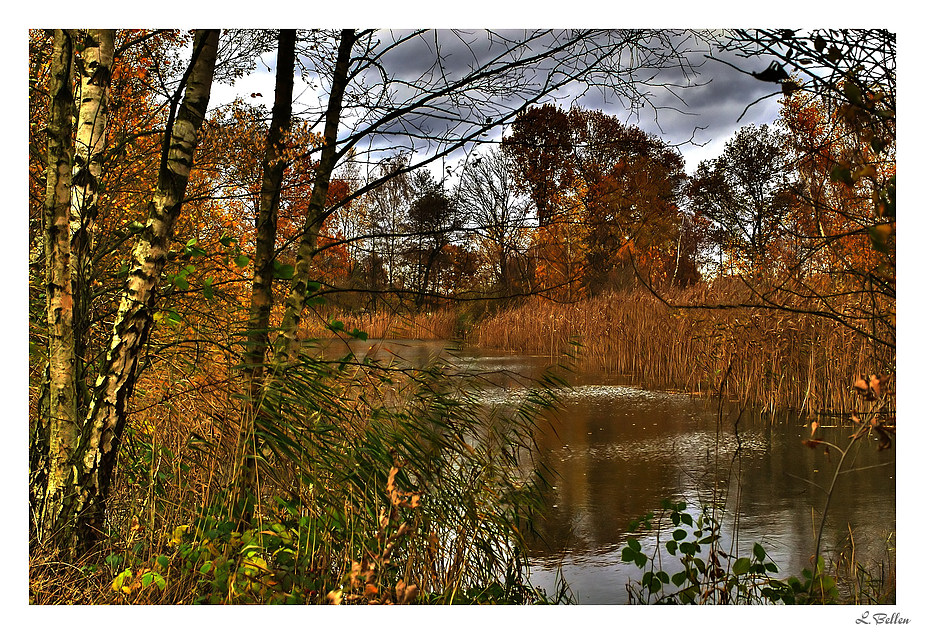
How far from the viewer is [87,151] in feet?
6.48

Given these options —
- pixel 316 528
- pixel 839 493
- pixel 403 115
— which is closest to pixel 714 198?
pixel 839 493

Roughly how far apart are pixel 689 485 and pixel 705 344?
9.46 feet

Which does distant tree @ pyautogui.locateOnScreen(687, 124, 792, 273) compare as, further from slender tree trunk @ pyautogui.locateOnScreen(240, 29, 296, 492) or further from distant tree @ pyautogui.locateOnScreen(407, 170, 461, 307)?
slender tree trunk @ pyautogui.locateOnScreen(240, 29, 296, 492)

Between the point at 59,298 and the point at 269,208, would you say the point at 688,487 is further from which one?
the point at 59,298

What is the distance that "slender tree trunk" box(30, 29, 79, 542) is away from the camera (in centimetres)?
192

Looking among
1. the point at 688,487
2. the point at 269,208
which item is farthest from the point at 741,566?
the point at 269,208

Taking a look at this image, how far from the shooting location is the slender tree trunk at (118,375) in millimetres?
1973

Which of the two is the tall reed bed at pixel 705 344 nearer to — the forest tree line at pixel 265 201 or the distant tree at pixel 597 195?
the distant tree at pixel 597 195

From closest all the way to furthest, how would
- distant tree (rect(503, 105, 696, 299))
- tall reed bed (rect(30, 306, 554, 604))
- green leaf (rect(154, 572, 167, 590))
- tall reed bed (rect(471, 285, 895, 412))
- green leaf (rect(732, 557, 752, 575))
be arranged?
green leaf (rect(154, 572, 167, 590)) < tall reed bed (rect(30, 306, 554, 604)) < green leaf (rect(732, 557, 752, 575)) < distant tree (rect(503, 105, 696, 299)) < tall reed bed (rect(471, 285, 895, 412))

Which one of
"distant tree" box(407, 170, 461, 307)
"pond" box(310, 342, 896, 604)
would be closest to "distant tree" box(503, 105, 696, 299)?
"distant tree" box(407, 170, 461, 307)

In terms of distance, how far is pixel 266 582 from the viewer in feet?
6.34

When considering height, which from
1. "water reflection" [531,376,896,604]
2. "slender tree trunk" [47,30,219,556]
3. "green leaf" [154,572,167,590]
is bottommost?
"water reflection" [531,376,896,604]

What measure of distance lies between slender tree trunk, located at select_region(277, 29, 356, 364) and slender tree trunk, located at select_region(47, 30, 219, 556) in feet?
1.81
